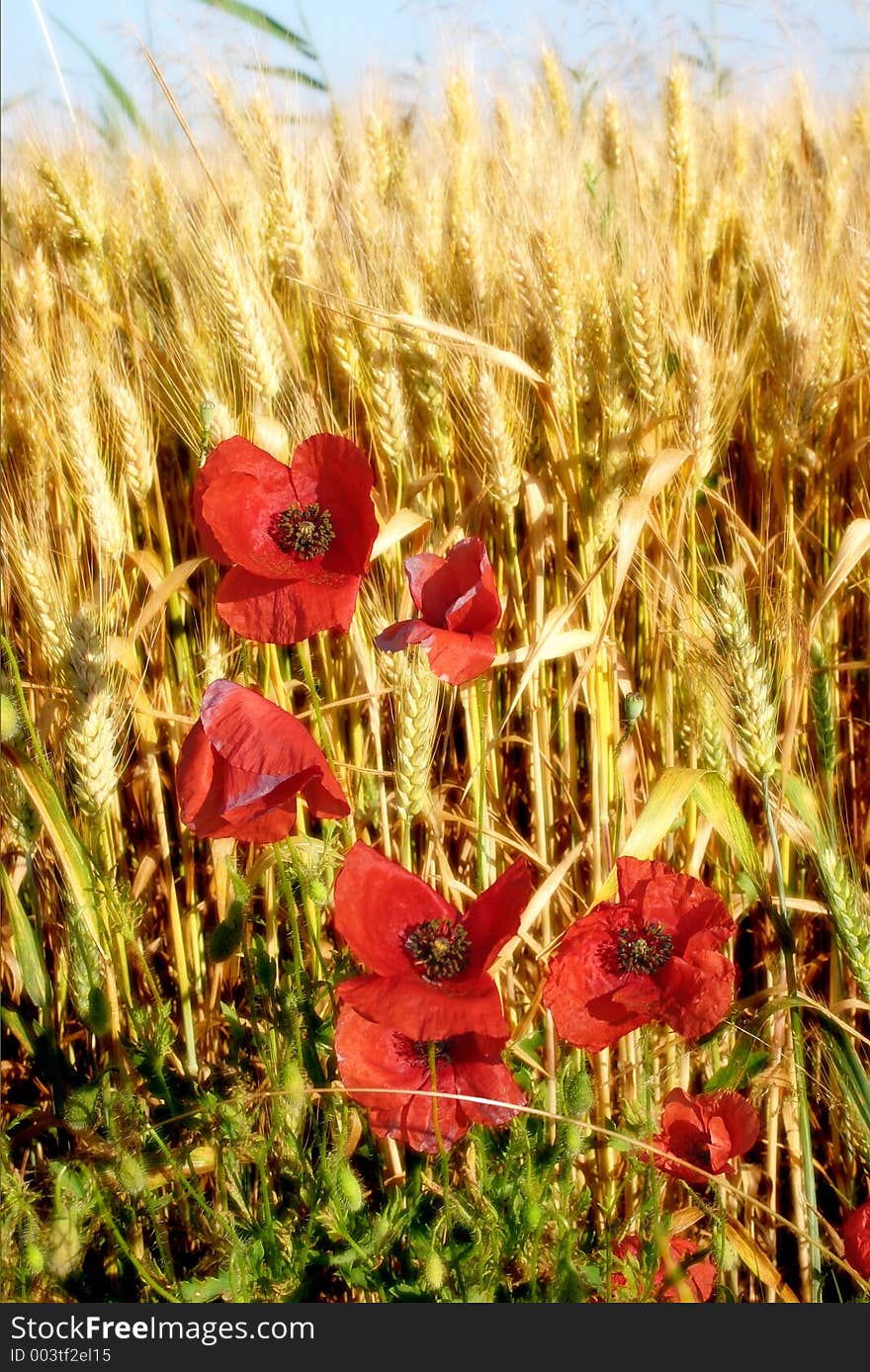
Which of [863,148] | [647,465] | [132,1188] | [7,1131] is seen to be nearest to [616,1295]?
[132,1188]

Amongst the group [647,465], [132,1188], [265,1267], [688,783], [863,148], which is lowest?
[265,1267]

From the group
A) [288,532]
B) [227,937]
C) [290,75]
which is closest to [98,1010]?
[227,937]

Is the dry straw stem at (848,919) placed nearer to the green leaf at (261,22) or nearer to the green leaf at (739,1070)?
the green leaf at (739,1070)

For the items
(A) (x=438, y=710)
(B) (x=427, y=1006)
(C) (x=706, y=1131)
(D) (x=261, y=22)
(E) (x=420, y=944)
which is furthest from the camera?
(D) (x=261, y=22)

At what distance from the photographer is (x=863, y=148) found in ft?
6.99

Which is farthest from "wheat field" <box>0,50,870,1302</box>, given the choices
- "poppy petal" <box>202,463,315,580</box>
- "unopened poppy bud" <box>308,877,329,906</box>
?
"poppy petal" <box>202,463,315,580</box>

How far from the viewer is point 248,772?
Answer: 0.92m

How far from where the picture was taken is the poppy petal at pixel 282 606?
997mm

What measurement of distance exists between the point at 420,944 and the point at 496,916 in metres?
0.08

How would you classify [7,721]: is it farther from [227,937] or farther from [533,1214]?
[533,1214]

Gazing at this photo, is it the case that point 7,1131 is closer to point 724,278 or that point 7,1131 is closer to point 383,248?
point 383,248

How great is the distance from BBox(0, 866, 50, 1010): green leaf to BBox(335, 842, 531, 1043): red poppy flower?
52cm

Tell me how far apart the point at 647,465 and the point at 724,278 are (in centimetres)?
74

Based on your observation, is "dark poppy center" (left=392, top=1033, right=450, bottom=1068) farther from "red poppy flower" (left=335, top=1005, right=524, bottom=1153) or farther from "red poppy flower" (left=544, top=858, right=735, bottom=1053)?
"red poppy flower" (left=544, top=858, right=735, bottom=1053)
